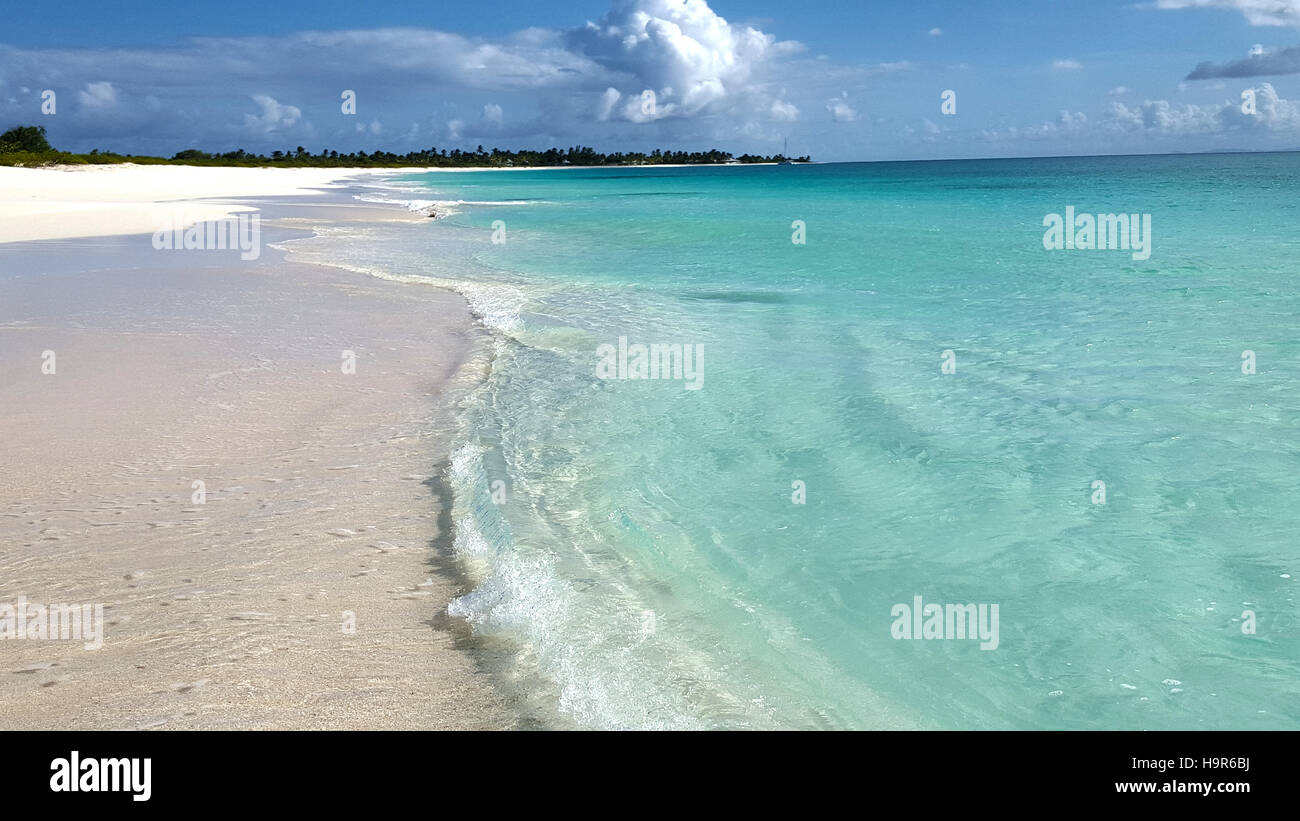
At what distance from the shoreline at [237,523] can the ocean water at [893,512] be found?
1.35 feet

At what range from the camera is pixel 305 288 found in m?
13.6

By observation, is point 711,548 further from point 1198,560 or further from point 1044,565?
point 1198,560

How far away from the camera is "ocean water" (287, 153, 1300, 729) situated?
3.55 meters

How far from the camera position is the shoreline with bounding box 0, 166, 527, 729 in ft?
10.9

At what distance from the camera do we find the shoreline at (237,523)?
3.32 metres

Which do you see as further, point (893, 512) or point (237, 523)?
point (893, 512)

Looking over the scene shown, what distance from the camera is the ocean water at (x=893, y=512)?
3.55 m

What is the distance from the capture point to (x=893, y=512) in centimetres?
521

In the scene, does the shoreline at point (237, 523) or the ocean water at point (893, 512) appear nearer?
the shoreline at point (237, 523)

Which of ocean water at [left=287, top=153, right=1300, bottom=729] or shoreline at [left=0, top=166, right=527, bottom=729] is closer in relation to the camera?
shoreline at [left=0, top=166, right=527, bottom=729]

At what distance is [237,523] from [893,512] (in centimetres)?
396

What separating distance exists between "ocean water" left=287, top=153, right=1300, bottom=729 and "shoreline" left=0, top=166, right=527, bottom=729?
1.35 ft

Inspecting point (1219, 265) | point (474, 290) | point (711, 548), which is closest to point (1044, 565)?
point (711, 548)
